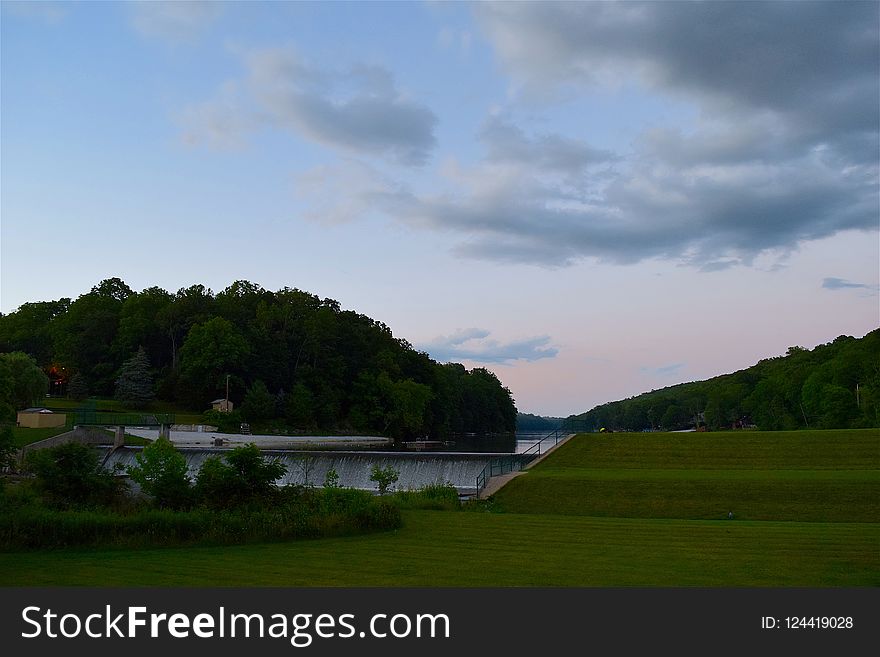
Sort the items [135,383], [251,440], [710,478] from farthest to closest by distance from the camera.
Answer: [135,383]
[251,440]
[710,478]

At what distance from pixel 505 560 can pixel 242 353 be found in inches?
3369

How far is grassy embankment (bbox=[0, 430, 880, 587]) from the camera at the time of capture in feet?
37.8

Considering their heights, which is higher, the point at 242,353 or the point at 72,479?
the point at 242,353

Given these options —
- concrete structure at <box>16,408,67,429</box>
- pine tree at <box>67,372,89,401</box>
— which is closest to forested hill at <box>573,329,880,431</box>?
concrete structure at <box>16,408,67,429</box>

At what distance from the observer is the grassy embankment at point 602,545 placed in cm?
1152

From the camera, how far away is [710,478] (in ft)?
84.4

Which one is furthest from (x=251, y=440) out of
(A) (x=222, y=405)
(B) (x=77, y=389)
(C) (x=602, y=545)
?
(C) (x=602, y=545)

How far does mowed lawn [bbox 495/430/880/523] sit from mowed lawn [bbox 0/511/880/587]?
5058 mm

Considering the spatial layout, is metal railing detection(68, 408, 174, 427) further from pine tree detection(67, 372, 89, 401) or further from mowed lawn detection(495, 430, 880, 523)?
mowed lawn detection(495, 430, 880, 523)

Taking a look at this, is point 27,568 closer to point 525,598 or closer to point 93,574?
point 93,574

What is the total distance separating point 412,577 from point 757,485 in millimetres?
16943

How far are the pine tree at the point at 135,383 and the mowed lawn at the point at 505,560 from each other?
259 ft

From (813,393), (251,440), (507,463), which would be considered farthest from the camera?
(813,393)

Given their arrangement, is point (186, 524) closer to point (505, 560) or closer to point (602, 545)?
point (505, 560)
